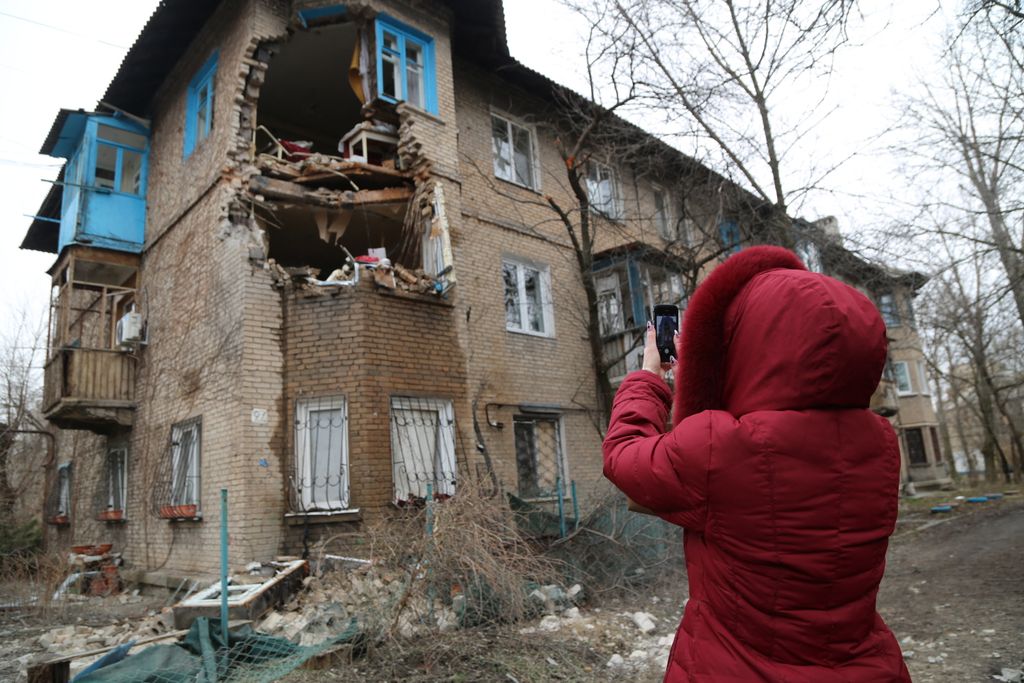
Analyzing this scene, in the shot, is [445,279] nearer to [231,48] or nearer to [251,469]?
[251,469]

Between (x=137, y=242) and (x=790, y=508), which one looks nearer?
(x=790, y=508)

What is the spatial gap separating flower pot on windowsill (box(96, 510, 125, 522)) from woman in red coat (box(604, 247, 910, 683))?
1313 centimetres

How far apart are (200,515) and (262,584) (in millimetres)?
2567

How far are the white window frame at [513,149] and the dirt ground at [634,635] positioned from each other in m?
8.32

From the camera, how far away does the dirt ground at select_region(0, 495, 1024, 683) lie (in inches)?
189

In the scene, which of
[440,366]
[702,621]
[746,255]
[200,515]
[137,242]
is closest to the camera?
[702,621]

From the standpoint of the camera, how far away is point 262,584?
7.58 metres

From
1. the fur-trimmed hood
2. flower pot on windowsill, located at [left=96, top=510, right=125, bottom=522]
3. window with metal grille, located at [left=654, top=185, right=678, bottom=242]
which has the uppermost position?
window with metal grille, located at [left=654, top=185, right=678, bottom=242]

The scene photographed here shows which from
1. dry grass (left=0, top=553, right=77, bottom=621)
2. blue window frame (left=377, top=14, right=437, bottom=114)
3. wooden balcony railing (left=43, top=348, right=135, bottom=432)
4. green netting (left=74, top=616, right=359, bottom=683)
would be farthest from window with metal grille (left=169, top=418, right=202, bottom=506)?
blue window frame (left=377, top=14, right=437, bottom=114)

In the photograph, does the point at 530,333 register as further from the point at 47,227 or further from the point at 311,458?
the point at 47,227

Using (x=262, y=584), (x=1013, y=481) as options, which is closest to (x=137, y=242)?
(x=262, y=584)

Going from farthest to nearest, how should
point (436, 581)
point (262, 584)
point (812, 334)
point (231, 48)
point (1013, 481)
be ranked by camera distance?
point (1013, 481)
point (231, 48)
point (262, 584)
point (436, 581)
point (812, 334)

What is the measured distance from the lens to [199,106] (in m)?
12.0

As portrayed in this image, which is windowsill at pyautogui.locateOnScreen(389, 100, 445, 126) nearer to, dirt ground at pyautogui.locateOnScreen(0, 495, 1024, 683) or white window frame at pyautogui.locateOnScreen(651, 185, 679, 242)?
white window frame at pyautogui.locateOnScreen(651, 185, 679, 242)
